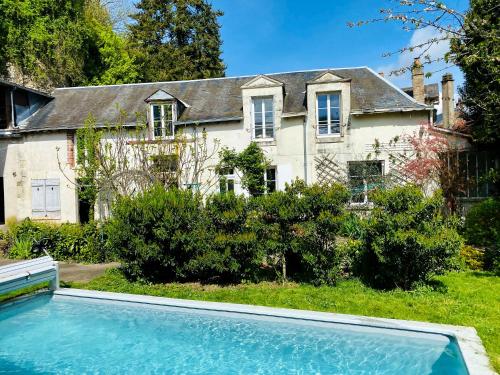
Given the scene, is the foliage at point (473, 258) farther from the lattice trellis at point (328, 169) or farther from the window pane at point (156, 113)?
the window pane at point (156, 113)

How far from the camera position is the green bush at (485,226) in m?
9.33

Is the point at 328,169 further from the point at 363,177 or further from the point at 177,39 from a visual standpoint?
the point at 177,39

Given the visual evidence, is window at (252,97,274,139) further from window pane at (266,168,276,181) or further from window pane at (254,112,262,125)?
window pane at (266,168,276,181)

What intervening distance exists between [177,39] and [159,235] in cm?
3075

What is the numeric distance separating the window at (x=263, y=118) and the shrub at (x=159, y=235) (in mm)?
9127

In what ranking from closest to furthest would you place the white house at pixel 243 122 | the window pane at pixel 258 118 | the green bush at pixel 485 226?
the green bush at pixel 485 226 < the white house at pixel 243 122 < the window pane at pixel 258 118

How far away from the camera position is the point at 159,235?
8.24 meters

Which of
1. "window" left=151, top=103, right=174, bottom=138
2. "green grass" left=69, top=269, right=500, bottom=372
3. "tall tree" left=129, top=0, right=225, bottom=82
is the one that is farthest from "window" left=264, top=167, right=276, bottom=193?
"tall tree" left=129, top=0, right=225, bottom=82

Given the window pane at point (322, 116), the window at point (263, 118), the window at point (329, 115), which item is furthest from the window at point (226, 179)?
the window pane at point (322, 116)

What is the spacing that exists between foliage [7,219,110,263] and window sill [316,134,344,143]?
9.70 metres

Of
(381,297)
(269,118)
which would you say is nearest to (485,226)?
(381,297)

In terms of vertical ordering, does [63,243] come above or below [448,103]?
below

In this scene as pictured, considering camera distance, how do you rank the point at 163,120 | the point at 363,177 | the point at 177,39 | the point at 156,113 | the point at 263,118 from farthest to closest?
1. the point at 177,39
2. the point at 156,113
3. the point at 163,120
4. the point at 263,118
5. the point at 363,177

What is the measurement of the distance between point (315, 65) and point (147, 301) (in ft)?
52.1
